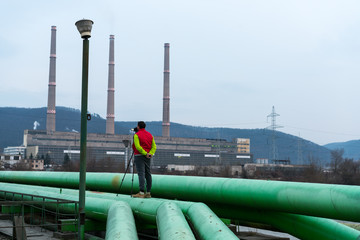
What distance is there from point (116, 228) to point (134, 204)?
2.01 m

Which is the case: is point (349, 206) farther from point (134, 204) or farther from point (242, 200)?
point (134, 204)

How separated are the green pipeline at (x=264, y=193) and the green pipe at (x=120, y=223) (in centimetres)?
185

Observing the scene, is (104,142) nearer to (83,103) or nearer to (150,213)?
(83,103)

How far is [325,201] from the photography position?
655cm

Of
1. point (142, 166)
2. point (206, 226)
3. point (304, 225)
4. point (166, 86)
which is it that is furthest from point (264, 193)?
point (166, 86)

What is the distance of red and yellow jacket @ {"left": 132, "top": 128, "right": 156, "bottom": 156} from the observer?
845cm

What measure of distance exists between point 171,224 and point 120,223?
2.95 feet

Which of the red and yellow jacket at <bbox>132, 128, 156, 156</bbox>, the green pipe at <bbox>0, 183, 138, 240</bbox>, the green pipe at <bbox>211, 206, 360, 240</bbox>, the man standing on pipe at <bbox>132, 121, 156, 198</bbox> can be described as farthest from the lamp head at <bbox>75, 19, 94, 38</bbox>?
the green pipe at <bbox>211, 206, 360, 240</bbox>

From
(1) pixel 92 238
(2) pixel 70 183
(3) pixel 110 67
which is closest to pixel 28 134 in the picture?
(3) pixel 110 67

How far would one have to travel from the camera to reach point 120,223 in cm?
652

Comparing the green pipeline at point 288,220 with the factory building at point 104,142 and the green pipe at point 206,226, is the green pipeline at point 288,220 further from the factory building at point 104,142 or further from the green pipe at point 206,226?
the factory building at point 104,142

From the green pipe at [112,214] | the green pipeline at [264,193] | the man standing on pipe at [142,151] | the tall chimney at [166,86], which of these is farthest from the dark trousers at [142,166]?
the tall chimney at [166,86]

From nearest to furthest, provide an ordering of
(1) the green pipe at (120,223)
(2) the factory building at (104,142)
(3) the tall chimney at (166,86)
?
1. (1) the green pipe at (120,223)
2. (2) the factory building at (104,142)
3. (3) the tall chimney at (166,86)

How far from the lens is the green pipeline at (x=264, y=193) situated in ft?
20.9
